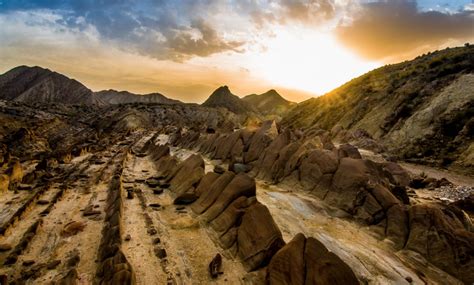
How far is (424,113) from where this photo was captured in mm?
46844

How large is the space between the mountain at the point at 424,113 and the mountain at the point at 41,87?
508ft

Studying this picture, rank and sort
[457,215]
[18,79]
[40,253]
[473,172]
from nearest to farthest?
[40,253]
[457,215]
[473,172]
[18,79]

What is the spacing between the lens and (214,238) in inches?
507

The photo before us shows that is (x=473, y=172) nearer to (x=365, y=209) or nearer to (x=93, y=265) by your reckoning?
(x=365, y=209)

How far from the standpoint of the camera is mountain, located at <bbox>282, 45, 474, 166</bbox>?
39.8m

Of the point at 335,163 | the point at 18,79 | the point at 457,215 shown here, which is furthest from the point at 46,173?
the point at 18,79

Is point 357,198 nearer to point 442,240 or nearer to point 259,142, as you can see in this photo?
point 442,240

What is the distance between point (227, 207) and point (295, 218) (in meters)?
3.49

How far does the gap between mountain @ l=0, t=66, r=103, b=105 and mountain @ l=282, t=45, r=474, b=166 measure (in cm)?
15482

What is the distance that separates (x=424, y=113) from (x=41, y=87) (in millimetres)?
186433

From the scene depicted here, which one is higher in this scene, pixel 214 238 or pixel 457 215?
pixel 457 215

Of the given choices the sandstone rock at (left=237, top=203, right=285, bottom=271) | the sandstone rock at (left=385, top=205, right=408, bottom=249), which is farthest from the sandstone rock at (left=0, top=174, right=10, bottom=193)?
the sandstone rock at (left=385, top=205, right=408, bottom=249)

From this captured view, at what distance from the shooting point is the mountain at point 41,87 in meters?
158

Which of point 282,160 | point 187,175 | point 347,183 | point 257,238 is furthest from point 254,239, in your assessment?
point 282,160
